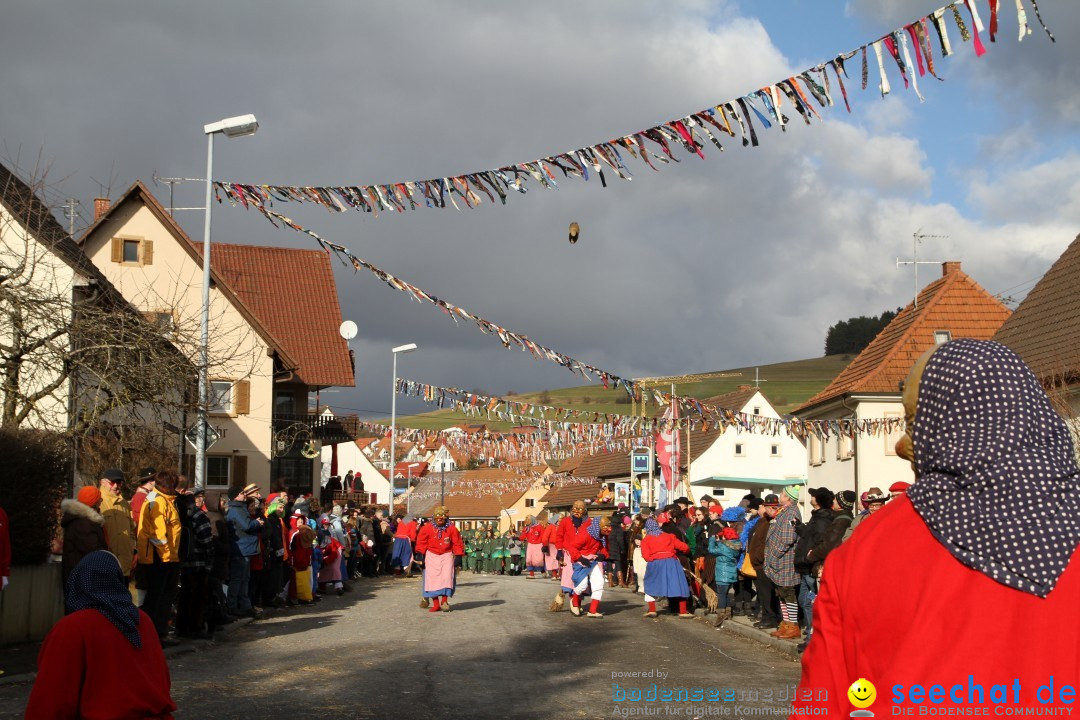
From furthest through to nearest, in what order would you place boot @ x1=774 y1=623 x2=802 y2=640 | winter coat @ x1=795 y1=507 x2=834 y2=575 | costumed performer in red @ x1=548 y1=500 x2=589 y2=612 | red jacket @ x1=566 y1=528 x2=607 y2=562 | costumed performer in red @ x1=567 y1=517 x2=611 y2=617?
costumed performer in red @ x1=548 y1=500 x2=589 y2=612, red jacket @ x1=566 y1=528 x2=607 y2=562, costumed performer in red @ x1=567 y1=517 x2=611 y2=617, boot @ x1=774 y1=623 x2=802 y2=640, winter coat @ x1=795 y1=507 x2=834 y2=575

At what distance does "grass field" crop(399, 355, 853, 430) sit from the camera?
4161 inches

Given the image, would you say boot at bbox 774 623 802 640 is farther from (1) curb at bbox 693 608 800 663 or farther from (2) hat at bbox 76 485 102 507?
(2) hat at bbox 76 485 102 507

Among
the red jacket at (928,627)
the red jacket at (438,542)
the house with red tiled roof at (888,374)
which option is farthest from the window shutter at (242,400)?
the red jacket at (928,627)

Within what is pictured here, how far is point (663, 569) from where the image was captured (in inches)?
801

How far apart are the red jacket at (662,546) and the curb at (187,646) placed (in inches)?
260

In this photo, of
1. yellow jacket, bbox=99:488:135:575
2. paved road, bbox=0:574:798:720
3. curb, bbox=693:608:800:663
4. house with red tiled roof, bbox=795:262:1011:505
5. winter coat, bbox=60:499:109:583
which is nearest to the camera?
paved road, bbox=0:574:798:720

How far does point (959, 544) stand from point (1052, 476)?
9.0 inches

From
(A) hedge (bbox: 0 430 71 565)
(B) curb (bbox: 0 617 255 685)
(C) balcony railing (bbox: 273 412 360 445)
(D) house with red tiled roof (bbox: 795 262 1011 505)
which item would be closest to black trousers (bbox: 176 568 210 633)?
(B) curb (bbox: 0 617 255 685)

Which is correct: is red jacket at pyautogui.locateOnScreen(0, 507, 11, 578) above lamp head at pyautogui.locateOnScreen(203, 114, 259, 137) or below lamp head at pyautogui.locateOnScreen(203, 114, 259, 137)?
below

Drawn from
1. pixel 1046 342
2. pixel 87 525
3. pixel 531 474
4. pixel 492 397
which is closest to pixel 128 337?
pixel 87 525

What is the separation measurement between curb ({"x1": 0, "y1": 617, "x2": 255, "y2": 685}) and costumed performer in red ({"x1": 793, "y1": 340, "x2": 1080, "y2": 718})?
31.1 feet

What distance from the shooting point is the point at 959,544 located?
2.48m

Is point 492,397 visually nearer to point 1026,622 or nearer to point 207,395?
point 207,395

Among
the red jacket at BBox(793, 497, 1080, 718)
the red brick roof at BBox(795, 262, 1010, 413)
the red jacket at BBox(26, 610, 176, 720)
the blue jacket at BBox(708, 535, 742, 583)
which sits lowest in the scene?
the blue jacket at BBox(708, 535, 742, 583)
